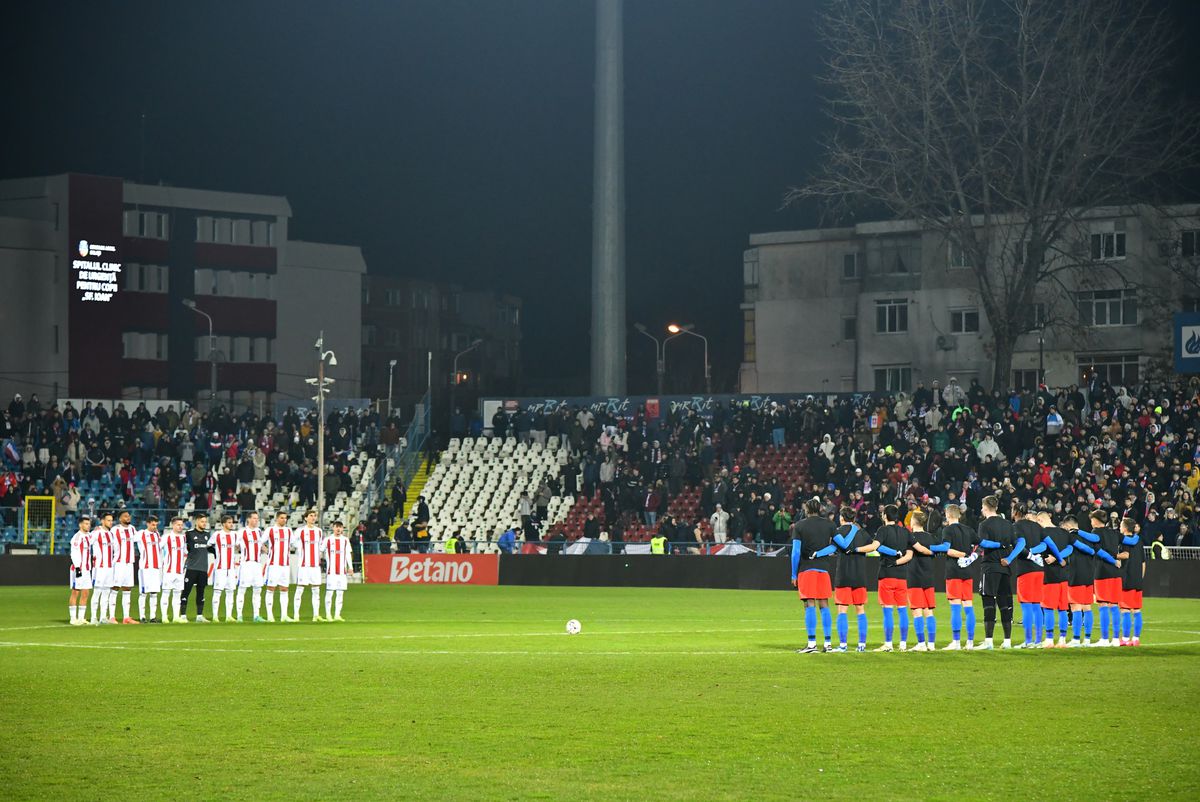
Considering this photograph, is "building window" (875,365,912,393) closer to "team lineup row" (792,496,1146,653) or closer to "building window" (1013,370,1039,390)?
"building window" (1013,370,1039,390)

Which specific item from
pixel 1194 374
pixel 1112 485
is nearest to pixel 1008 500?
pixel 1112 485

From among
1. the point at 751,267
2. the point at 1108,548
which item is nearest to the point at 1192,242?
the point at 751,267

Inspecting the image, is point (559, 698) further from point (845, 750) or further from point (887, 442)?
point (887, 442)

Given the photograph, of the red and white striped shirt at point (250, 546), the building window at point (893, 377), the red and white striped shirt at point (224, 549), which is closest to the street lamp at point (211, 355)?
the building window at point (893, 377)

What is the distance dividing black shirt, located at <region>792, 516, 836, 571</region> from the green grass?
Answer: 1342mm

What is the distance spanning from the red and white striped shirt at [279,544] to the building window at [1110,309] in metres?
59.6

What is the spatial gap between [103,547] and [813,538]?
16138mm

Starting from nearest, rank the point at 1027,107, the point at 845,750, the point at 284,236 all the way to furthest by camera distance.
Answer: the point at 845,750, the point at 1027,107, the point at 284,236

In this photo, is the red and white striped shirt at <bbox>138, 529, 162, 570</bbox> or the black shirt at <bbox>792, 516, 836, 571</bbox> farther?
the red and white striped shirt at <bbox>138, 529, 162, 570</bbox>

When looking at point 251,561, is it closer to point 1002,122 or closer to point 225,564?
point 225,564

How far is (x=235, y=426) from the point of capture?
6594 cm

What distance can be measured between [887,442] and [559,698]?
3706 cm

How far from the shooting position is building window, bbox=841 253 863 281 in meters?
98.1

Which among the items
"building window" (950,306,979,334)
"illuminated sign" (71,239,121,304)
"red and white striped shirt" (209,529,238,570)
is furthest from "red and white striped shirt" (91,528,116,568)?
"illuminated sign" (71,239,121,304)
